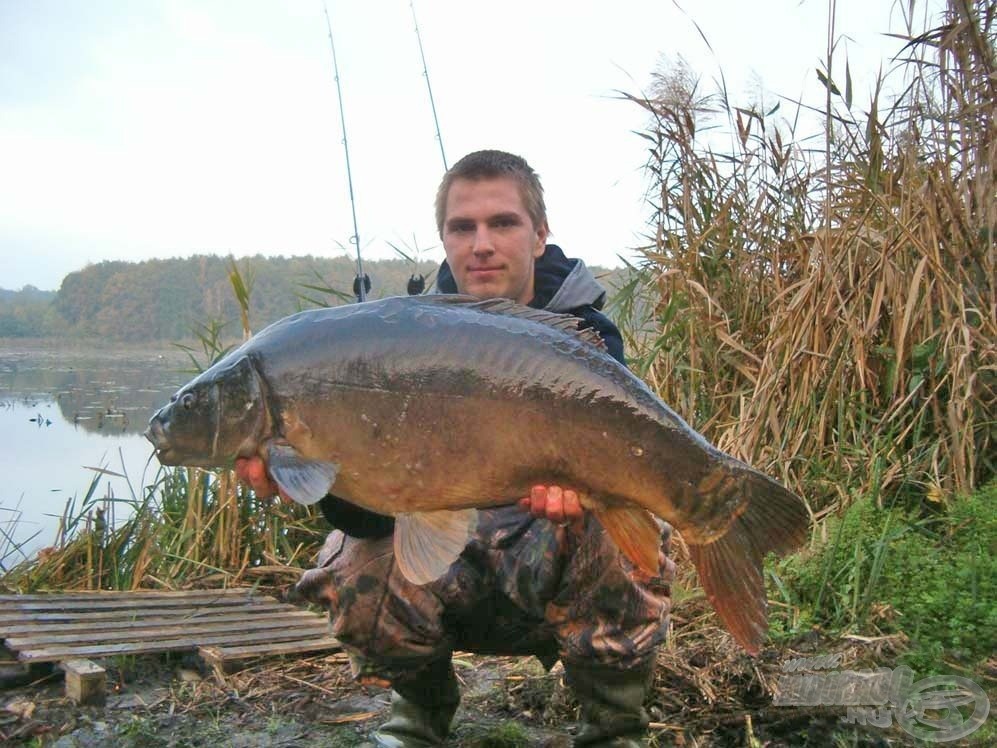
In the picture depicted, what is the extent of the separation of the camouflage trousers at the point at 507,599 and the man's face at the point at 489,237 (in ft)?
2.66

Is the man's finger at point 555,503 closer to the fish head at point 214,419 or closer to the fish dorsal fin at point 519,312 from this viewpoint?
the fish dorsal fin at point 519,312

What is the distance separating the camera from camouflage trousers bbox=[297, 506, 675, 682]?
247 centimetres

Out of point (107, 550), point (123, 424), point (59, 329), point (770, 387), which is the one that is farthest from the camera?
point (59, 329)

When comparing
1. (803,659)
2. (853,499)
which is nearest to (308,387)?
(803,659)

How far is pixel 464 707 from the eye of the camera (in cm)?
307

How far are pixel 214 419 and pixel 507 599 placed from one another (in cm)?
97

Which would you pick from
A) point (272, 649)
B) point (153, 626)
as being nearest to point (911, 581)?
point (272, 649)

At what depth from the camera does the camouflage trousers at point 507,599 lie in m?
2.47

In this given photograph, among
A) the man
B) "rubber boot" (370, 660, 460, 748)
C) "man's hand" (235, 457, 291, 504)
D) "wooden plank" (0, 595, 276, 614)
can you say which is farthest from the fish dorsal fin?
"wooden plank" (0, 595, 276, 614)

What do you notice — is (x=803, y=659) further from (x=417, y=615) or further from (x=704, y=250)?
(x=704, y=250)

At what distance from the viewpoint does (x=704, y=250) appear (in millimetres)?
5047

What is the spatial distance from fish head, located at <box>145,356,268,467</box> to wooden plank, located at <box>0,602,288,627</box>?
77.7 inches

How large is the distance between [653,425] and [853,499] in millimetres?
2187

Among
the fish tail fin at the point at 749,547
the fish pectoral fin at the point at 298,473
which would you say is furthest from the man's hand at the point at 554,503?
the fish pectoral fin at the point at 298,473
